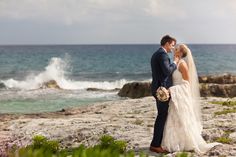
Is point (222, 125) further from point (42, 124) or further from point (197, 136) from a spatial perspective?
point (42, 124)

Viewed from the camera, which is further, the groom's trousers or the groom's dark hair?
the groom's trousers

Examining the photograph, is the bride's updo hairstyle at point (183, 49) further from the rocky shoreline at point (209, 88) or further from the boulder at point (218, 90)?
the boulder at point (218, 90)

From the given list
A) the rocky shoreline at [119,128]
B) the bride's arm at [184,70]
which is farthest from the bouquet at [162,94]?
the rocky shoreline at [119,128]

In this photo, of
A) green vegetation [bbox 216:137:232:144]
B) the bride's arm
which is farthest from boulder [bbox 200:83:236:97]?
the bride's arm

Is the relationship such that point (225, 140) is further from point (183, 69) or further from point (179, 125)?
point (183, 69)

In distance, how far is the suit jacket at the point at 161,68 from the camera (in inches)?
521

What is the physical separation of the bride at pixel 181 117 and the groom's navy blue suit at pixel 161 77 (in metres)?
0.12

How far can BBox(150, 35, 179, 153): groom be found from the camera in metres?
13.2

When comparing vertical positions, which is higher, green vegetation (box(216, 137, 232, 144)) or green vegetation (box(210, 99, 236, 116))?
green vegetation (box(210, 99, 236, 116))

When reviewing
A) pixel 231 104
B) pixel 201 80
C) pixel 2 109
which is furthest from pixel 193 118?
pixel 201 80

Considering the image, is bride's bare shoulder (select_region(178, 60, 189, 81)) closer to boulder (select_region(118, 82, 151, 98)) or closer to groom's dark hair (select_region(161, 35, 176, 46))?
groom's dark hair (select_region(161, 35, 176, 46))

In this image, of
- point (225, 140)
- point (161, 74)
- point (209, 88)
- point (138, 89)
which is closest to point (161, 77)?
point (161, 74)

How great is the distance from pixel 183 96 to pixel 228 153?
72.5 inches

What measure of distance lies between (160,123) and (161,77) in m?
1.20
